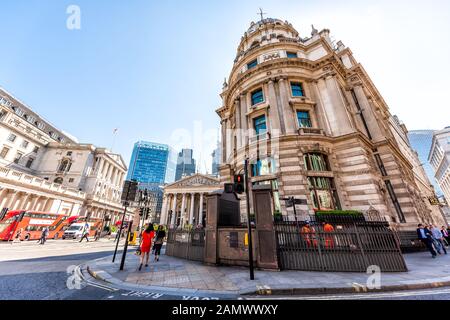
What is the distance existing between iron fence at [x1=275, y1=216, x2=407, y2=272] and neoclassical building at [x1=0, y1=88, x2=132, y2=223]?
141ft

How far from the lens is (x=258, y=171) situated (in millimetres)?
16453

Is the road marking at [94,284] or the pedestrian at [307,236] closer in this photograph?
the road marking at [94,284]

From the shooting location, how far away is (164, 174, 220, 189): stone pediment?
5512cm

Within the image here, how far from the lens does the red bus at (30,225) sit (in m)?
20.8

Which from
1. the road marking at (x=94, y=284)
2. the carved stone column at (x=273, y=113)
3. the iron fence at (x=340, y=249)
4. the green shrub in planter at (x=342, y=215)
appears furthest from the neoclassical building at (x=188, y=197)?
the road marking at (x=94, y=284)

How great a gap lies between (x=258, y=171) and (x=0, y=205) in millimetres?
41824

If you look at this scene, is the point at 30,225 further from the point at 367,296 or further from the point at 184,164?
the point at 184,164

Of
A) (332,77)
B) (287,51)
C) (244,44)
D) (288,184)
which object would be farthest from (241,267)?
(244,44)

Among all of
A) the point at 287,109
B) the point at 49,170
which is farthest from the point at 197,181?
the point at 287,109

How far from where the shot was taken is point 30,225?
2327cm

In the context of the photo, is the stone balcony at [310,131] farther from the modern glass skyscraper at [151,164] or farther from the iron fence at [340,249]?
the modern glass skyscraper at [151,164]

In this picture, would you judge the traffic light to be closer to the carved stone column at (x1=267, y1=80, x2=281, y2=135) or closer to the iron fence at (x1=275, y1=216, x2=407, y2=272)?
the iron fence at (x1=275, y1=216, x2=407, y2=272)

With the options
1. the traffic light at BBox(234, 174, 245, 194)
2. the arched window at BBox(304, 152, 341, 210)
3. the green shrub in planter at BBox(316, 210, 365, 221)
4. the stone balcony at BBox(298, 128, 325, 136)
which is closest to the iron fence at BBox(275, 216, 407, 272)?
the traffic light at BBox(234, 174, 245, 194)
